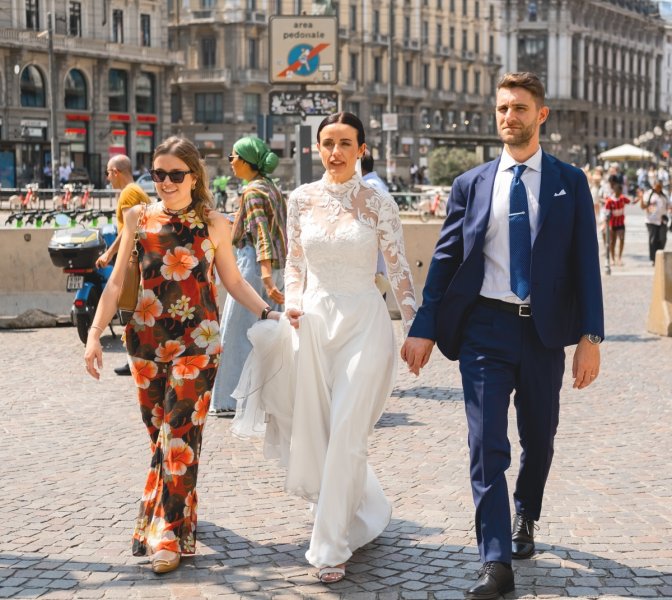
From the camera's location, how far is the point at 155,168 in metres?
5.13

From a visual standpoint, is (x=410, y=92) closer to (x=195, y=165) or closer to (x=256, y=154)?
(x=256, y=154)

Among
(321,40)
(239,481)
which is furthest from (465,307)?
(321,40)

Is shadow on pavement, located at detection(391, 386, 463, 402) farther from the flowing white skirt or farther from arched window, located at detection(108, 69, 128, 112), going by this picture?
arched window, located at detection(108, 69, 128, 112)

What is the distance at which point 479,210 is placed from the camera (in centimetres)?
475

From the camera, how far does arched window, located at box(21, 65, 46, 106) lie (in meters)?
57.9

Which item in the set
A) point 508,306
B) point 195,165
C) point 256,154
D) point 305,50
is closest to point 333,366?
point 508,306

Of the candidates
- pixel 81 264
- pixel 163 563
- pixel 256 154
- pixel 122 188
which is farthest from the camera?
pixel 81 264

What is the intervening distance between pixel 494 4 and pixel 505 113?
104788 millimetres

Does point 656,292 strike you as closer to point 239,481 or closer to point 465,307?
point 239,481

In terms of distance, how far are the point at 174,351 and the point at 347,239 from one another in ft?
2.72

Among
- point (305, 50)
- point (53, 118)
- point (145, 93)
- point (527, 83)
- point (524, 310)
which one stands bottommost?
point (524, 310)

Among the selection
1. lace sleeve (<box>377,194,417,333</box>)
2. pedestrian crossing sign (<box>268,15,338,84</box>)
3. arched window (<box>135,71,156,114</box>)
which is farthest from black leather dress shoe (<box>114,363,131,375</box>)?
arched window (<box>135,71,156,114</box>)

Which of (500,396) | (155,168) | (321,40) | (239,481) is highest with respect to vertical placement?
(321,40)

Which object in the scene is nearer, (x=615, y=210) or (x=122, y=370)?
(x=122, y=370)
